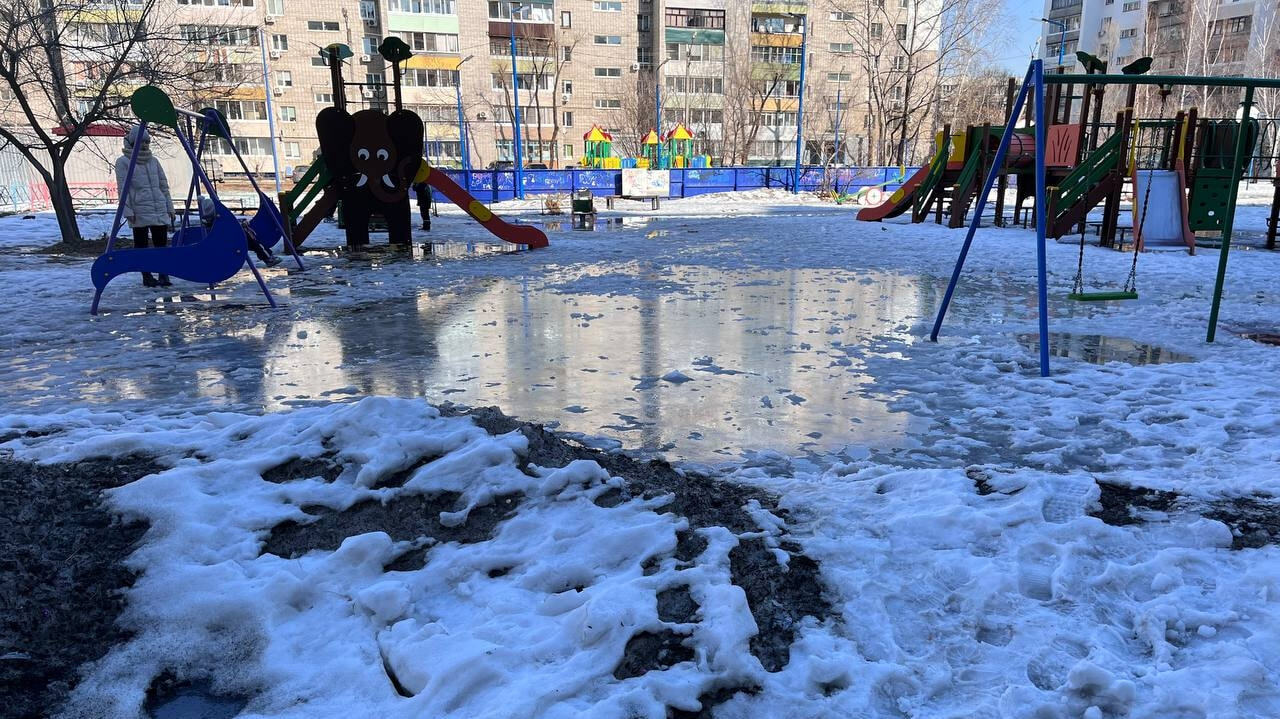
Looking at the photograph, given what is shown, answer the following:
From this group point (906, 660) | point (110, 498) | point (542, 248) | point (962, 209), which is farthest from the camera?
point (962, 209)

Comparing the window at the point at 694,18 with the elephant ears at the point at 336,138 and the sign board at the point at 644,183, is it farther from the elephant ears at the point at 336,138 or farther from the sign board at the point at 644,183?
the elephant ears at the point at 336,138

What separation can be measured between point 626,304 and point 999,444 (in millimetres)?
4985

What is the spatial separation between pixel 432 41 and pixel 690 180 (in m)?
34.9

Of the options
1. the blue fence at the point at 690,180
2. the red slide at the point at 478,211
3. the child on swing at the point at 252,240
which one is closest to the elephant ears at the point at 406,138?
the red slide at the point at 478,211

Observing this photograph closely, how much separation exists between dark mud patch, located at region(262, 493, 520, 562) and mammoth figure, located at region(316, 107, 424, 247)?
1096 cm

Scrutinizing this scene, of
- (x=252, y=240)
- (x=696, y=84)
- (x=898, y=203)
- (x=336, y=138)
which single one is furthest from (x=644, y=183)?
(x=696, y=84)

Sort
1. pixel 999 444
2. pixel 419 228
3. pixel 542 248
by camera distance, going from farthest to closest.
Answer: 1. pixel 419 228
2. pixel 542 248
3. pixel 999 444

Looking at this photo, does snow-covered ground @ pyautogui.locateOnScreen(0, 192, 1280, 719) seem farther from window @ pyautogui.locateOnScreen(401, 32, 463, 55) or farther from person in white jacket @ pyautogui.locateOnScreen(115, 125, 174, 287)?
window @ pyautogui.locateOnScreen(401, 32, 463, 55)

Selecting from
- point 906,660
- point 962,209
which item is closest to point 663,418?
point 906,660

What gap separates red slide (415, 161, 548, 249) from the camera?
558 inches

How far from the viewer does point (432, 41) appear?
195 feet

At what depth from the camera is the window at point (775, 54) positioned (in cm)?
6575

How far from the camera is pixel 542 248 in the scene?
14.8 meters

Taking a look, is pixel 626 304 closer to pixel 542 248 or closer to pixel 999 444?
pixel 999 444
